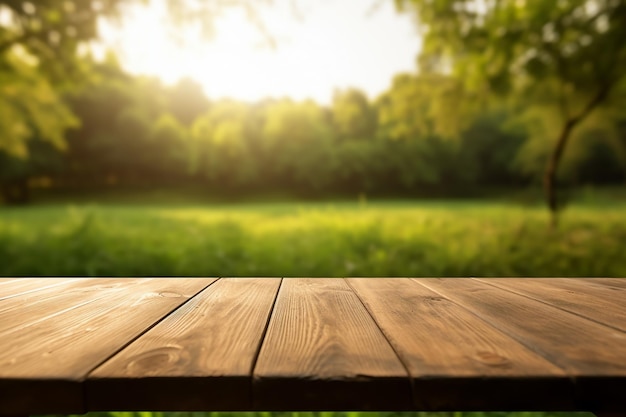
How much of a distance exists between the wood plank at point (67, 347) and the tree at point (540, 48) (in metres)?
6.97

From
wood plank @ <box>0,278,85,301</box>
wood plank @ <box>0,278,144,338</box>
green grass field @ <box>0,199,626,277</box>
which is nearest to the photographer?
wood plank @ <box>0,278,144,338</box>

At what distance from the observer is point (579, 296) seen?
132 cm

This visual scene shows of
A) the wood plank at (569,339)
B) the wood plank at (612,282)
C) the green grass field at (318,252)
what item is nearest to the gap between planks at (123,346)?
the wood plank at (569,339)

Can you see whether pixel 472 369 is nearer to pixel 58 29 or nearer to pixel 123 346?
pixel 123 346

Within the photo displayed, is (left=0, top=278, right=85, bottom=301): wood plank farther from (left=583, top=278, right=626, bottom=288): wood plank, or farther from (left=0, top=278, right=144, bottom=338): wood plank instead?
(left=583, top=278, right=626, bottom=288): wood plank

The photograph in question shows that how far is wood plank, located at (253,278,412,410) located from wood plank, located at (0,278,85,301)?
103cm

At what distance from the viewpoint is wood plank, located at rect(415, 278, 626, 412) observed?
0.71 meters

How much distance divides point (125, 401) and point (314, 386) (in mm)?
345

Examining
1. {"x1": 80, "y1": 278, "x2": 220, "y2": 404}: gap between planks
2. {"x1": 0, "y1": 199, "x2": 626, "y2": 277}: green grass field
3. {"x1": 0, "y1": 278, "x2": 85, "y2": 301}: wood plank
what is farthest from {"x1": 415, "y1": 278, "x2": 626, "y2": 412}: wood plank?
{"x1": 0, "y1": 199, "x2": 626, "y2": 277}: green grass field

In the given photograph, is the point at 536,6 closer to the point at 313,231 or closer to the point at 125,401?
the point at 313,231

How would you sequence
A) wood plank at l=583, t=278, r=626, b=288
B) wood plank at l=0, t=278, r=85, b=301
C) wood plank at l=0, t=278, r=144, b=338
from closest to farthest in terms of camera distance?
wood plank at l=0, t=278, r=144, b=338
wood plank at l=0, t=278, r=85, b=301
wood plank at l=583, t=278, r=626, b=288

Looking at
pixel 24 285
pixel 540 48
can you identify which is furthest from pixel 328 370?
pixel 540 48

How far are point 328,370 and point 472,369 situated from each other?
0.27m

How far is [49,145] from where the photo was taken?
2917 centimetres
